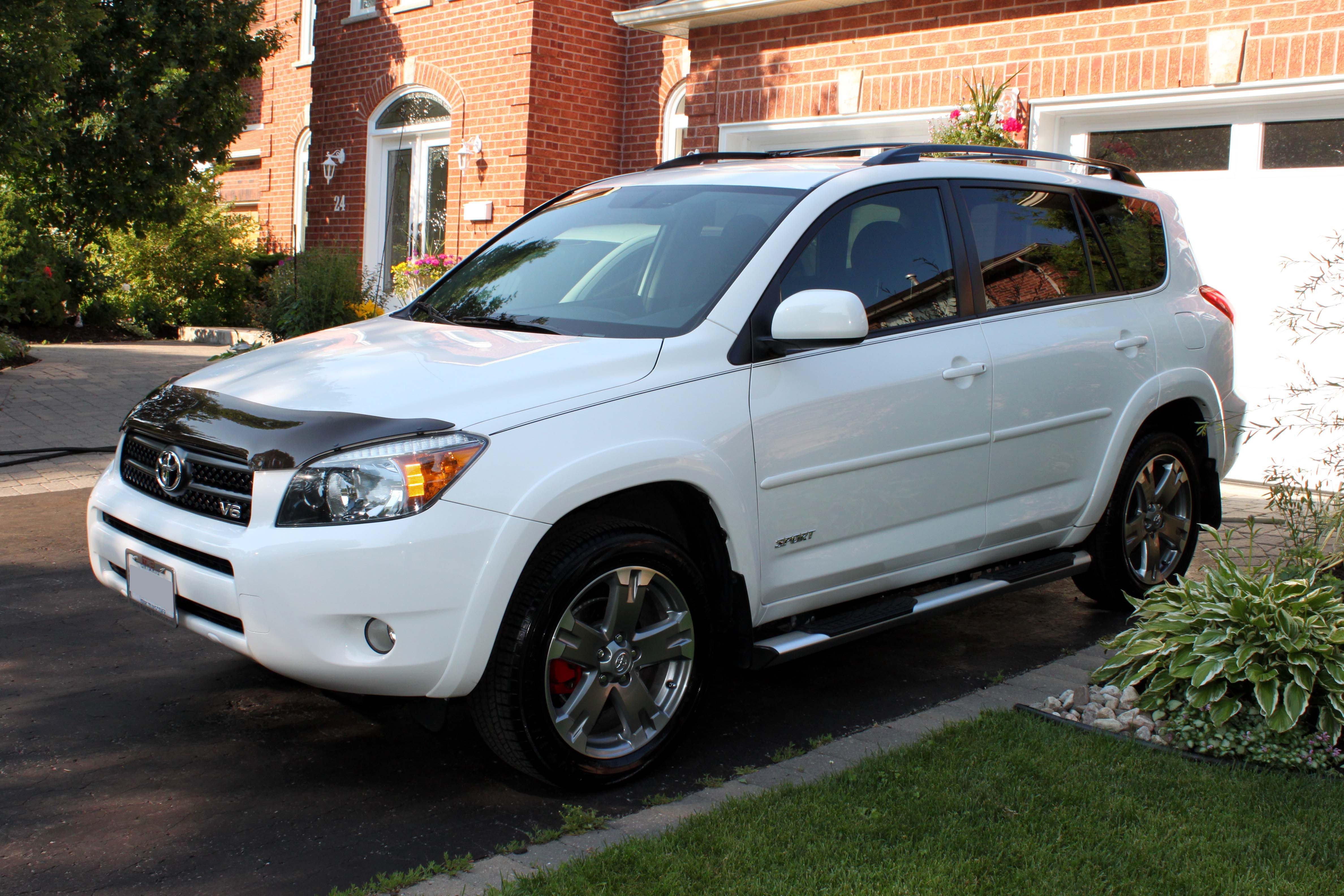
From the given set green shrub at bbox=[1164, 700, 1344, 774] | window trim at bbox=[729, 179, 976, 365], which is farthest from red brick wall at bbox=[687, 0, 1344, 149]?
green shrub at bbox=[1164, 700, 1344, 774]

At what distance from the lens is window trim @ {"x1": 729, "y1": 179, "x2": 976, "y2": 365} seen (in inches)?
157

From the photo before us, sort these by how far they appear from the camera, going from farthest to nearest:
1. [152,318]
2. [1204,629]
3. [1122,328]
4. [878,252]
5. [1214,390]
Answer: [152,318] < [1214,390] < [1122,328] < [878,252] < [1204,629]

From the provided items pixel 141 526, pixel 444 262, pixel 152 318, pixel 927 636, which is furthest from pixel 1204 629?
pixel 152 318

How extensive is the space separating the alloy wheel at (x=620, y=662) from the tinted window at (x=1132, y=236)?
2906mm

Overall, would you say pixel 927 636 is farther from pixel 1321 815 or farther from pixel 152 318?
pixel 152 318

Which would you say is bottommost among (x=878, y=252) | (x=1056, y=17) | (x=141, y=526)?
(x=141, y=526)

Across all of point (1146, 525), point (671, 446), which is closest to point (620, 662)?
point (671, 446)

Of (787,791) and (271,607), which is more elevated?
(271,607)

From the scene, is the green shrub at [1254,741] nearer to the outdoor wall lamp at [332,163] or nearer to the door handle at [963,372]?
the door handle at [963,372]

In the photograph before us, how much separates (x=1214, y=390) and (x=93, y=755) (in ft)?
16.3

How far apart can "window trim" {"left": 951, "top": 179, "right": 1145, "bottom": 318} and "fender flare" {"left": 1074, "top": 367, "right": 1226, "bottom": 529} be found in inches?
16.8

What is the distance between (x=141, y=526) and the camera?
146 inches

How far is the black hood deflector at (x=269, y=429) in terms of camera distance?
10.9 feet

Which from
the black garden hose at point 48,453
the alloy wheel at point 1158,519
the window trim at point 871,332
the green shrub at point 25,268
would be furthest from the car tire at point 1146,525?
the green shrub at point 25,268
